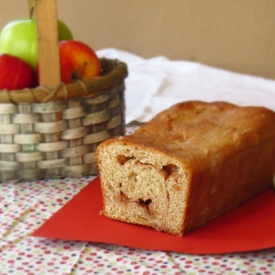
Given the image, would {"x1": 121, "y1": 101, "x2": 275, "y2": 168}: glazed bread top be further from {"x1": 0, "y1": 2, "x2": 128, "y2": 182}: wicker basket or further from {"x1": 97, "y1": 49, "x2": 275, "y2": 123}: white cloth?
{"x1": 97, "y1": 49, "x2": 275, "y2": 123}: white cloth

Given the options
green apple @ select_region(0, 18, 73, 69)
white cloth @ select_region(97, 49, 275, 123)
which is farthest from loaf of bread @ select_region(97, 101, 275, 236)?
white cloth @ select_region(97, 49, 275, 123)

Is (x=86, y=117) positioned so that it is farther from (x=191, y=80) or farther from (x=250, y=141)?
(x=191, y=80)

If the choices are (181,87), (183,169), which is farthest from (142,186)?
(181,87)

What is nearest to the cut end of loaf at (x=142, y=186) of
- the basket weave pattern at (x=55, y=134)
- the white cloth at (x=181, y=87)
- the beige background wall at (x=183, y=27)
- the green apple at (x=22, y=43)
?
the basket weave pattern at (x=55, y=134)

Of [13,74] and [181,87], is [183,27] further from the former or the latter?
[13,74]

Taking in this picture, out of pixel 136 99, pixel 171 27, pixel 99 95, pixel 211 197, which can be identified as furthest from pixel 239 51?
pixel 211 197
